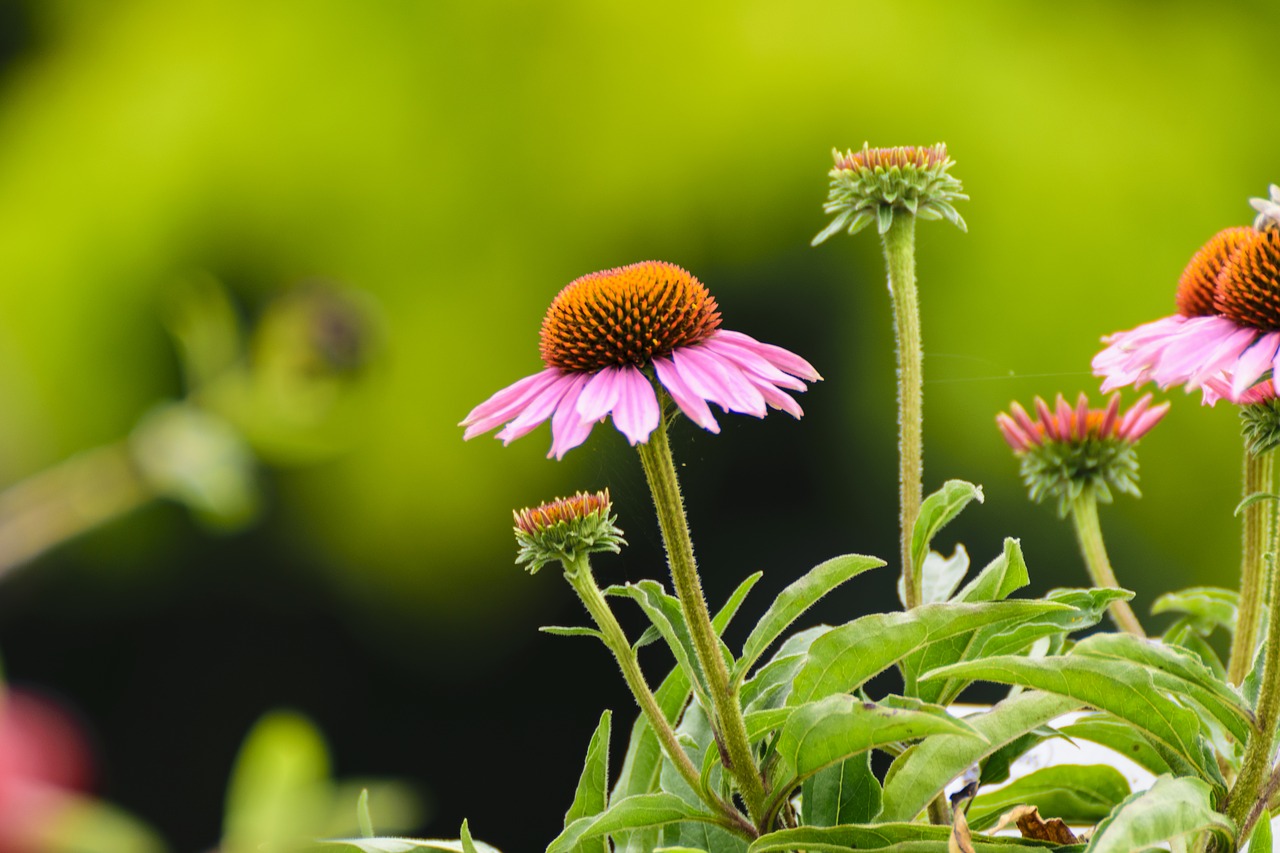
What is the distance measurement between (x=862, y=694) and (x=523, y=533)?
0.44 ft

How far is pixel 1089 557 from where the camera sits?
0.57 meters

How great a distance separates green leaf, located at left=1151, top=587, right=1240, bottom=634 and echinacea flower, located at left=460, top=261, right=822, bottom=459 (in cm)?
25

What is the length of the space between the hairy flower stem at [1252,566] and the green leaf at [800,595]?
0.55ft

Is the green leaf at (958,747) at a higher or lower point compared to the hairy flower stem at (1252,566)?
lower

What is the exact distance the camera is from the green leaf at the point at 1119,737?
0.46 metres

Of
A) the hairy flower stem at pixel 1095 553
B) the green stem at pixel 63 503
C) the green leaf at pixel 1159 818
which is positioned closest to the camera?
the green stem at pixel 63 503

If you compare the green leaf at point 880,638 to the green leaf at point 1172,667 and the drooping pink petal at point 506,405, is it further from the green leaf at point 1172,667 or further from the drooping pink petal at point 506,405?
the drooping pink petal at point 506,405

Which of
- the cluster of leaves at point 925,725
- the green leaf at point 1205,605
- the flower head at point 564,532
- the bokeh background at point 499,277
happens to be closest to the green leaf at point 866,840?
Result: the cluster of leaves at point 925,725

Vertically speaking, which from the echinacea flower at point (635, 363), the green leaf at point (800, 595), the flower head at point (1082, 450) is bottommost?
the green leaf at point (800, 595)

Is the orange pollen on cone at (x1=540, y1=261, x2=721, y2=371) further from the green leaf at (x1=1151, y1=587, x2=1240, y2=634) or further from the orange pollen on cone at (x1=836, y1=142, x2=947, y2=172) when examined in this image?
the green leaf at (x1=1151, y1=587, x2=1240, y2=634)

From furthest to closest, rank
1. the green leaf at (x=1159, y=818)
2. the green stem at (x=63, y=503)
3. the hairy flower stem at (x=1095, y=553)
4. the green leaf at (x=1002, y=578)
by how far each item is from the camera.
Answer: the hairy flower stem at (x=1095, y=553) → the green leaf at (x=1002, y=578) → the green leaf at (x=1159, y=818) → the green stem at (x=63, y=503)

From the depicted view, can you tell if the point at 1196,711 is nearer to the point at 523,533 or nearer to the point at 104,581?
the point at 523,533

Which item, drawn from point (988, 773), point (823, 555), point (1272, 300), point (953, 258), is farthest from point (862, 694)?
point (953, 258)

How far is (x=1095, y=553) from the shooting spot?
565mm
